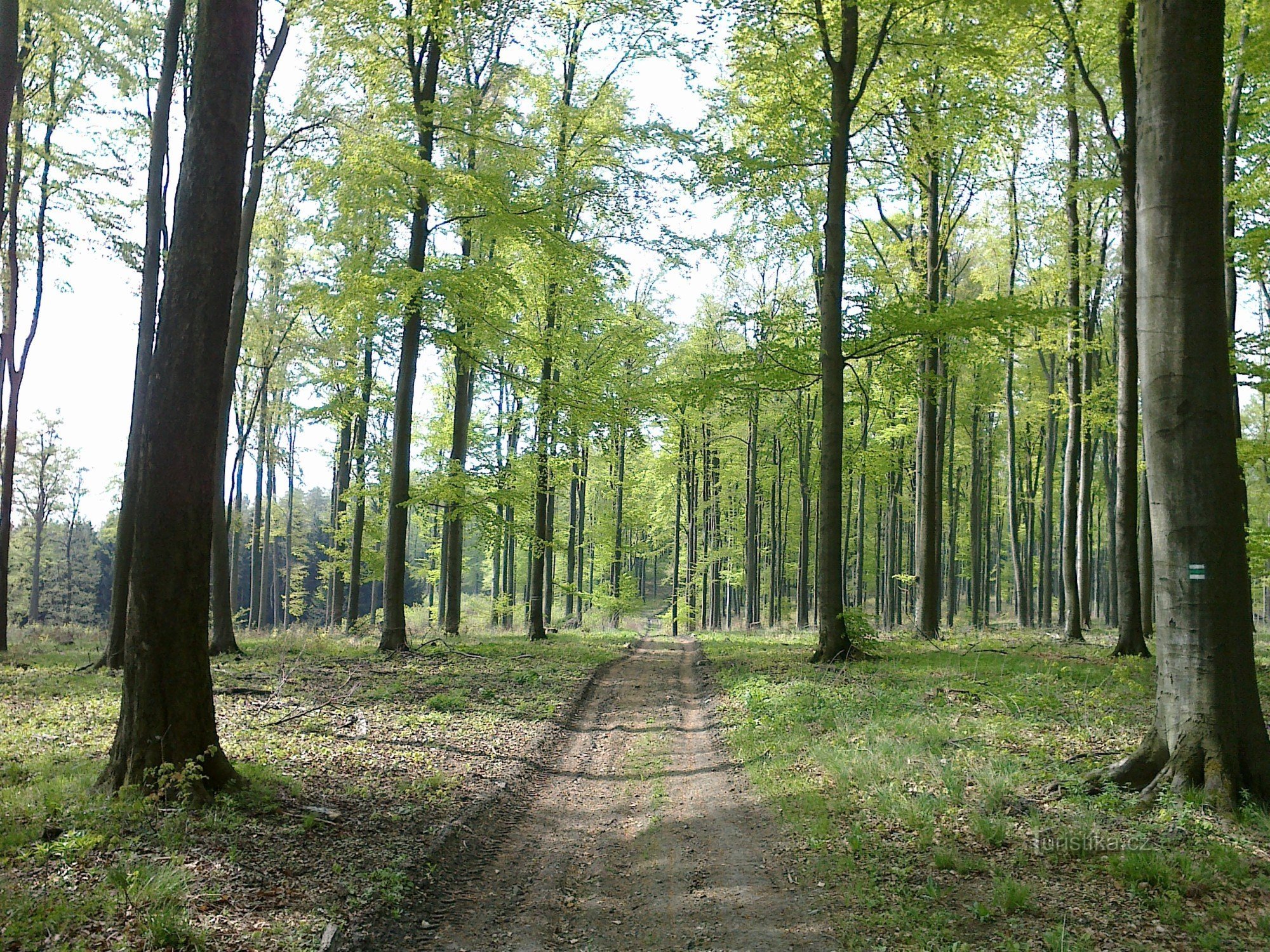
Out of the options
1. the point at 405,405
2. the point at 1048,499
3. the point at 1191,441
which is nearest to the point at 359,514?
the point at 405,405

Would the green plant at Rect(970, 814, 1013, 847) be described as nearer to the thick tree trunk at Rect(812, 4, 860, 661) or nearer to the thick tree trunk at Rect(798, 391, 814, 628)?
the thick tree trunk at Rect(812, 4, 860, 661)

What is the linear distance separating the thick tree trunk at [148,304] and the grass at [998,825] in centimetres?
1017

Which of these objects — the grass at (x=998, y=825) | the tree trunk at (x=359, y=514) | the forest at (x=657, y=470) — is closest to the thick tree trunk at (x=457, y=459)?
the forest at (x=657, y=470)

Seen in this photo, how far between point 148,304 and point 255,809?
1010 centimetres

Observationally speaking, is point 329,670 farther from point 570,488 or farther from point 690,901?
point 570,488

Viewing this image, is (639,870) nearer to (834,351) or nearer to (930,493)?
(834,351)

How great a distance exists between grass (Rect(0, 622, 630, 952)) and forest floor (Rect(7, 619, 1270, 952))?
0.08 feet

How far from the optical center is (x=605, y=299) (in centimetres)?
1989

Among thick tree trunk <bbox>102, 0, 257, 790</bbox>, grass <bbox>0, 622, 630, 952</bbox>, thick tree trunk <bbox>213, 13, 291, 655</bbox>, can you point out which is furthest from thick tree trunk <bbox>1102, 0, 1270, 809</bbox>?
thick tree trunk <bbox>213, 13, 291, 655</bbox>

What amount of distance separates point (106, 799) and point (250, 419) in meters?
24.2

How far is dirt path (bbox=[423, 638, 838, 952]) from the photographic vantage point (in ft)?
13.7

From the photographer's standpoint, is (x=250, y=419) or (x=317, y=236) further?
(x=250, y=419)

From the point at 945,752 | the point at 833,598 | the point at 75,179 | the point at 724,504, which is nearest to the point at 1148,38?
the point at 945,752

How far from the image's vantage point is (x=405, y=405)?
15812 mm
